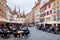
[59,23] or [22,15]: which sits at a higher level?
[22,15]

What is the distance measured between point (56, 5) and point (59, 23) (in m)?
8.70

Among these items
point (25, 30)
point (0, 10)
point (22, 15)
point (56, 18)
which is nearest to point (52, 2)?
point (56, 18)

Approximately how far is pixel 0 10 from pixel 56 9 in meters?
20.5

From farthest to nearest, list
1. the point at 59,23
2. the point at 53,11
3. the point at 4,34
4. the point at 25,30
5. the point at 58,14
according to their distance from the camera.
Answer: the point at 53,11
the point at 58,14
the point at 59,23
the point at 25,30
the point at 4,34

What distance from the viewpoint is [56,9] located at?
6112 cm

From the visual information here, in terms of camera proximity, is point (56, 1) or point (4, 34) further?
point (56, 1)

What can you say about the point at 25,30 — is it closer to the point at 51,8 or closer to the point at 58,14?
the point at 58,14

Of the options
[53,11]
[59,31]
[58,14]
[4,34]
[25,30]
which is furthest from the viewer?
[53,11]

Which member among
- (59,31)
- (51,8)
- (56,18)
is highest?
(51,8)

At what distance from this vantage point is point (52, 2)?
65688 millimetres

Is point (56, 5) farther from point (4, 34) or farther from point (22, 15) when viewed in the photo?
A: point (22, 15)

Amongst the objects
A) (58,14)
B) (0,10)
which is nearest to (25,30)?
(58,14)

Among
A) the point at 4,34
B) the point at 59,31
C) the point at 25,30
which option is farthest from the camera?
the point at 59,31

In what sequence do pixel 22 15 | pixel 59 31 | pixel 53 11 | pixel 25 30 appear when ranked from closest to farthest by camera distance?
pixel 25 30, pixel 59 31, pixel 53 11, pixel 22 15
